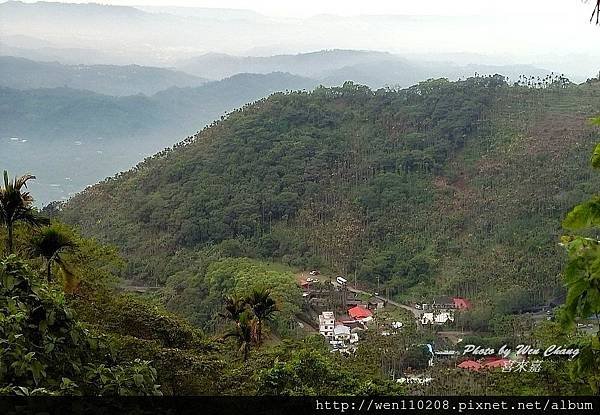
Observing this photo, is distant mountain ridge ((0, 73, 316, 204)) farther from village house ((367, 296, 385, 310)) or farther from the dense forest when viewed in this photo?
village house ((367, 296, 385, 310))

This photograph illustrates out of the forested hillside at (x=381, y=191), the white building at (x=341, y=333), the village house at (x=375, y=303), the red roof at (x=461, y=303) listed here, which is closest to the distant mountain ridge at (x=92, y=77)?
the forested hillside at (x=381, y=191)

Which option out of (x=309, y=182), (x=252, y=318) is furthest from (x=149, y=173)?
(x=252, y=318)

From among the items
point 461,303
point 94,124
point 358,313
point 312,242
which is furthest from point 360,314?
point 94,124

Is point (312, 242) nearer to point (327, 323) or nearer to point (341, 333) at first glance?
point (327, 323)

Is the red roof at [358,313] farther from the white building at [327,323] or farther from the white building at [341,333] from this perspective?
the white building at [341,333]

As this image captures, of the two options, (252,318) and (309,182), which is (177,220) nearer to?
(309,182)

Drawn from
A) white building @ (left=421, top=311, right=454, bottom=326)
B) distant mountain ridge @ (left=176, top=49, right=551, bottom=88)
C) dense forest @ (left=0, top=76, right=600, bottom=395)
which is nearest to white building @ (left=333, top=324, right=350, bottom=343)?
dense forest @ (left=0, top=76, right=600, bottom=395)

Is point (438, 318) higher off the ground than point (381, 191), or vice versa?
point (381, 191)
